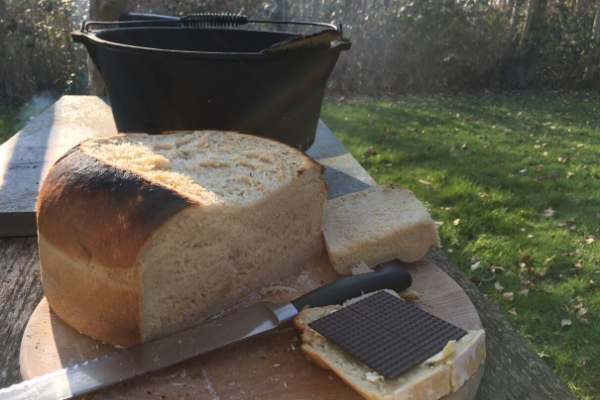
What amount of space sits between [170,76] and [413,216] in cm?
Answer: 107

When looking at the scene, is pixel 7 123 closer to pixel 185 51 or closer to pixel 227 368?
pixel 185 51

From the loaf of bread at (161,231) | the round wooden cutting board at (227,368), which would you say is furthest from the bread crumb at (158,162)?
the round wooden cutting board at (227,368)

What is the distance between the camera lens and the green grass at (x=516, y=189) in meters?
3.82

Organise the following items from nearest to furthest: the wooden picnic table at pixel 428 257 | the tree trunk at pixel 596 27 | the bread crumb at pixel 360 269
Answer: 1. the wooden picnic table at pixel 428 257
2. the bread crumb at pixel 360 269
3. the tree trunk at pixel 596 27

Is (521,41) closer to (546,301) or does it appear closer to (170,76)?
(546,301)

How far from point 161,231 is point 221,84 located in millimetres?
860

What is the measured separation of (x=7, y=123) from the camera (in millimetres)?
6852

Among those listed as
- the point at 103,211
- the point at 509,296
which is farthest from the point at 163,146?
the point at 509,296

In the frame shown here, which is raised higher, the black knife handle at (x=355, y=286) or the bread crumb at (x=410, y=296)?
the black knife handle at (x=355, y=286)

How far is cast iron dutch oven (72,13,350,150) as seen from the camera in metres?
2.23

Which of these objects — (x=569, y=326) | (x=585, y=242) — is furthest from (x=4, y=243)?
(x=585, y=242)

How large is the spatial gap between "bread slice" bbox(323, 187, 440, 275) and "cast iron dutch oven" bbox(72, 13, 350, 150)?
0.49 m

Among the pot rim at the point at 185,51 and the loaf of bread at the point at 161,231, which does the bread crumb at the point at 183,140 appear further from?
the pot rim at the point at 185,51

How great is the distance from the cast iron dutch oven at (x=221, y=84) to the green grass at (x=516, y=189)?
7.03ft
